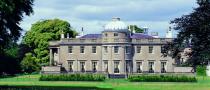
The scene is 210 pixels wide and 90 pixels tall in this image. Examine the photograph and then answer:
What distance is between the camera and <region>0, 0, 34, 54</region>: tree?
36769mm

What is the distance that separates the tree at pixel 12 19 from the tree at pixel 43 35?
55953 mm

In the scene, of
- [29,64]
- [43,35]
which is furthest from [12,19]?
[43,35]

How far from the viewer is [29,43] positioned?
102 m

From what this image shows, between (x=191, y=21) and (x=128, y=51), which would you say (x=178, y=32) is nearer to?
(x=191, y=21)

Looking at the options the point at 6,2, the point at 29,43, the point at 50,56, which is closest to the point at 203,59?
the point at 6,2

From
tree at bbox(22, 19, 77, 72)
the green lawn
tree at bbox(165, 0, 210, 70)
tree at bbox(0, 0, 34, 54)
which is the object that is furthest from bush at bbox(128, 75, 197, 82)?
tree at bbox(22, 19, 77, 72)

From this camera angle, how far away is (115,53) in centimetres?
8275

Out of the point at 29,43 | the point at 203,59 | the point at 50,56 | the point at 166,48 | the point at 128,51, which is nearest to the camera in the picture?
the point at 203,59

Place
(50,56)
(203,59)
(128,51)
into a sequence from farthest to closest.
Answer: (50,56)
(128,51)
(203,59)

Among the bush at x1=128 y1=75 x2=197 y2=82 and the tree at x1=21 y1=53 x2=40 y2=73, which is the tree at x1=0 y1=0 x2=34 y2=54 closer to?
the bush at x1=128 y1=75 x2=197 y2=82

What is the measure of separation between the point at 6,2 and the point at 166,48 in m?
9.56

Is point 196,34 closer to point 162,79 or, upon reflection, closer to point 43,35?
point 162,79

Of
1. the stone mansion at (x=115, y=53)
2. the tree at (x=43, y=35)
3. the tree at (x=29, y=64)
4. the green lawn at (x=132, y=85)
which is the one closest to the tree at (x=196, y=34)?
the green lawn at (x=132, y=85)

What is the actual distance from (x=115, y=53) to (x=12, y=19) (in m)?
44.9
